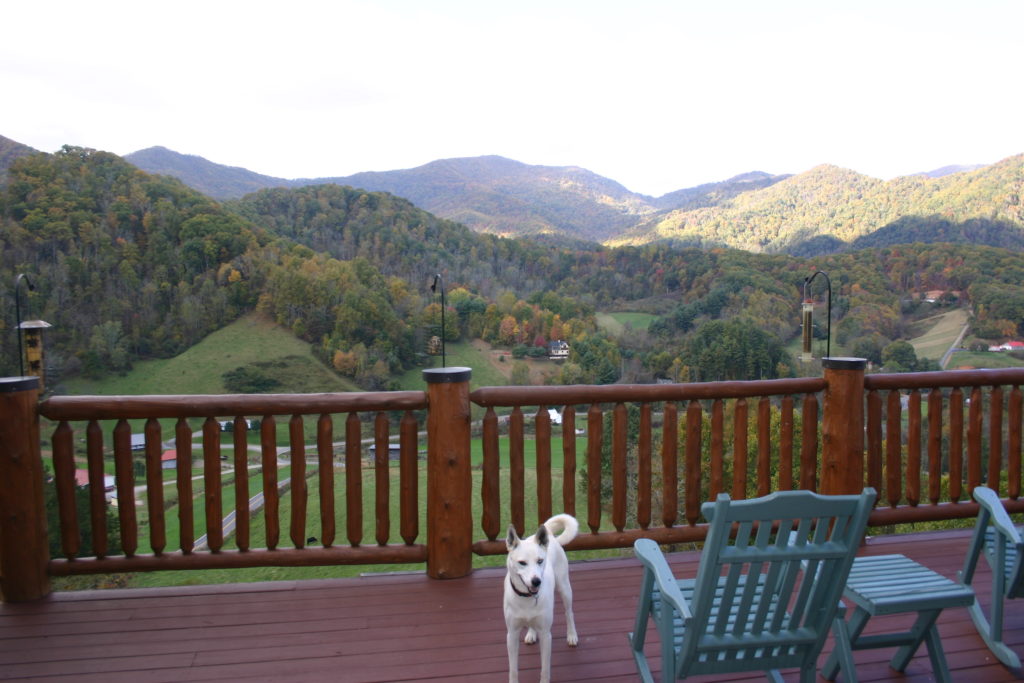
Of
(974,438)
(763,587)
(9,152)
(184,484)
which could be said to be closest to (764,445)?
(974,438)

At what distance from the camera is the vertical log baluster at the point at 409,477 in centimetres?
300

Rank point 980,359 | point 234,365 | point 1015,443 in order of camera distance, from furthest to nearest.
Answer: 1. point 234,365
2. point 980,359
3. point 1015,443

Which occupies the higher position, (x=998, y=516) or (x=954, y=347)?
(x=998, y=516)

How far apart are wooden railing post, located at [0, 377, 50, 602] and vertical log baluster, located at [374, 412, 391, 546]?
148 cm

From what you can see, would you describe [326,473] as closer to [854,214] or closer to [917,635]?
[917,635]

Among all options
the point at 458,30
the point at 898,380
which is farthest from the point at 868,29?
the point at 898,380

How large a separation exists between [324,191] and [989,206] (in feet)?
109

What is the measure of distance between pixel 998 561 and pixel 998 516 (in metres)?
0.18

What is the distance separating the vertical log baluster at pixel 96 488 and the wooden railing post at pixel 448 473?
1466 millimetres

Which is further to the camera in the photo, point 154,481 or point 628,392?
point 628,392

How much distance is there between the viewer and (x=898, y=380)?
339cm

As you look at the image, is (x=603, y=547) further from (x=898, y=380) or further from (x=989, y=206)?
(x=989, y=206)

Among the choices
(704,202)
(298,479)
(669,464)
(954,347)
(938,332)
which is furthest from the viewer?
(704,202)

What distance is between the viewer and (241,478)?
289 centimetres
